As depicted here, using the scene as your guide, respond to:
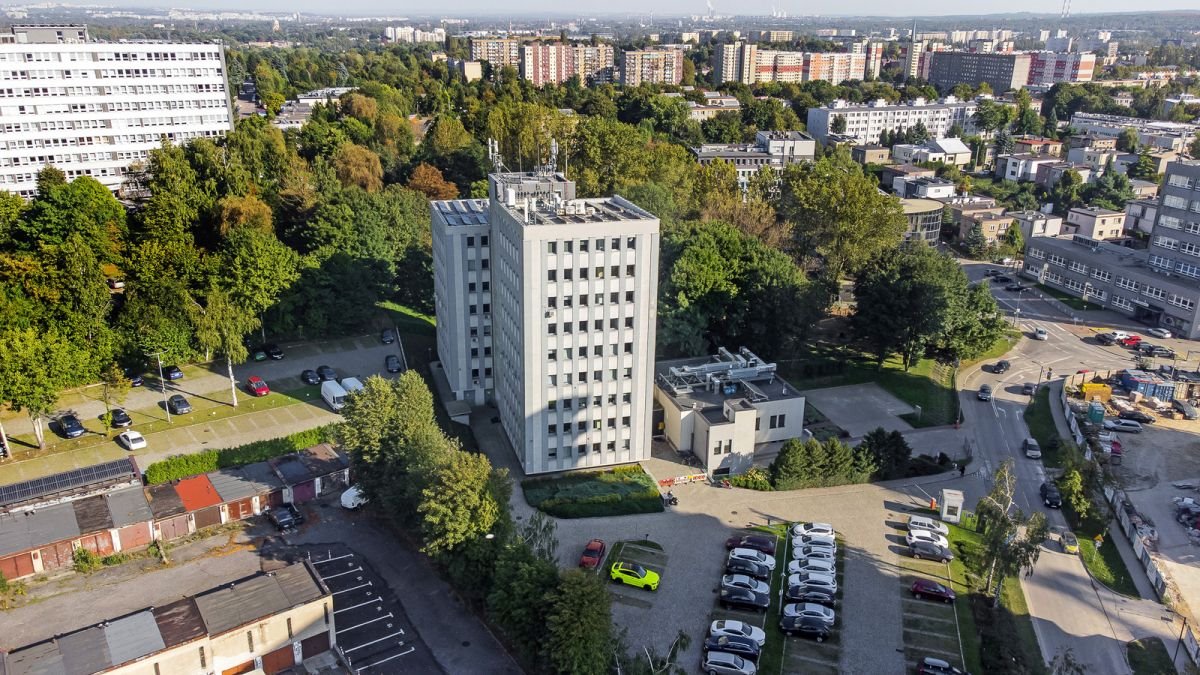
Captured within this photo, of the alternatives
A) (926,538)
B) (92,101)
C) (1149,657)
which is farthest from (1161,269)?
(92,101)

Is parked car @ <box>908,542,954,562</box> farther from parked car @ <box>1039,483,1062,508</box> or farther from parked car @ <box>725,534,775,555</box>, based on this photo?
parked car @ <box>1039,483,1062,508</box>

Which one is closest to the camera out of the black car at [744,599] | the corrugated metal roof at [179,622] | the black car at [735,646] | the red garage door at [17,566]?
the corrugated metal roof at [179,622]

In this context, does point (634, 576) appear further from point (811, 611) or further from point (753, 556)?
point (811, 611)

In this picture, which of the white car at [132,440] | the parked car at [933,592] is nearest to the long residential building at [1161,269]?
the parked car at [933,592]

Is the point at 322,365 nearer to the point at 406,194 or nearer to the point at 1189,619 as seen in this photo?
the point at 406,194

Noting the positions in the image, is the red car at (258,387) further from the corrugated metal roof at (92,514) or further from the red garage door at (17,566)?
the red garage door at (17,566)

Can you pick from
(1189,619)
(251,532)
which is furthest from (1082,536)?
(251,532)
